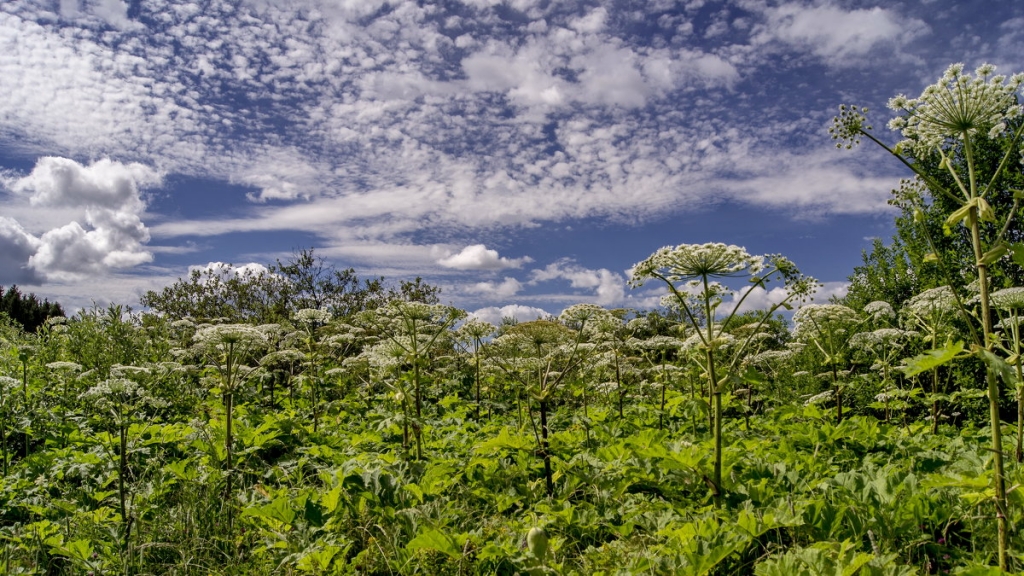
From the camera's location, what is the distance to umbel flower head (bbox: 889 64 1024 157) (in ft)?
9.70

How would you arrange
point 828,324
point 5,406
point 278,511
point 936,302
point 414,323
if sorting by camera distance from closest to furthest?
point 278,511 < point 936,302 < point 414,323 < point 5,406 < point 828,324

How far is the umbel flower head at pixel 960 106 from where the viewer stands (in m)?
2.96

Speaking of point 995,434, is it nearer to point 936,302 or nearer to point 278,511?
point 936,302

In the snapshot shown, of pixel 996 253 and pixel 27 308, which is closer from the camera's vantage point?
pixel 996 253

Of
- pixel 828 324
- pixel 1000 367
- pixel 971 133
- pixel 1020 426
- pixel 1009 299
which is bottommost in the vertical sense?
pixel 1020 426

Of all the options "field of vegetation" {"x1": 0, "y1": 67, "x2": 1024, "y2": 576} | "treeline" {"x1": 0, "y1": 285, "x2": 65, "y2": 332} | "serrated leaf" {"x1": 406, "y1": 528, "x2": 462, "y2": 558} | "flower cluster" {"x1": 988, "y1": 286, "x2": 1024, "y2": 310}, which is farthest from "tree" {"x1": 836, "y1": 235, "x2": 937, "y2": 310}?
"treeline" {"x1": 0, "y1": 285, "x2": 65, "y2": 332}

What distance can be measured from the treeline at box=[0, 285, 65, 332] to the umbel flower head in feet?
132

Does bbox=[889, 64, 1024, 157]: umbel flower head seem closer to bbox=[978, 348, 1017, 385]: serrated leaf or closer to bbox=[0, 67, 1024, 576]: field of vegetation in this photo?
bbox=[0, 67, 1024, 576]: field of vegetation

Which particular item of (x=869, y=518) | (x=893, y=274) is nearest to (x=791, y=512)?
(x=869, y=518)

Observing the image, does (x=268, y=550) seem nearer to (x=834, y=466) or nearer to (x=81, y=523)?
(x=81, y=523)

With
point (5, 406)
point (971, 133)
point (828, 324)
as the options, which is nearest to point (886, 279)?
point (828, 324)

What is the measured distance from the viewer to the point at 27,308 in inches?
1340

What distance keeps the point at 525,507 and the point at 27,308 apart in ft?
134

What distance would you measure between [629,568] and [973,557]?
5.73 feet
